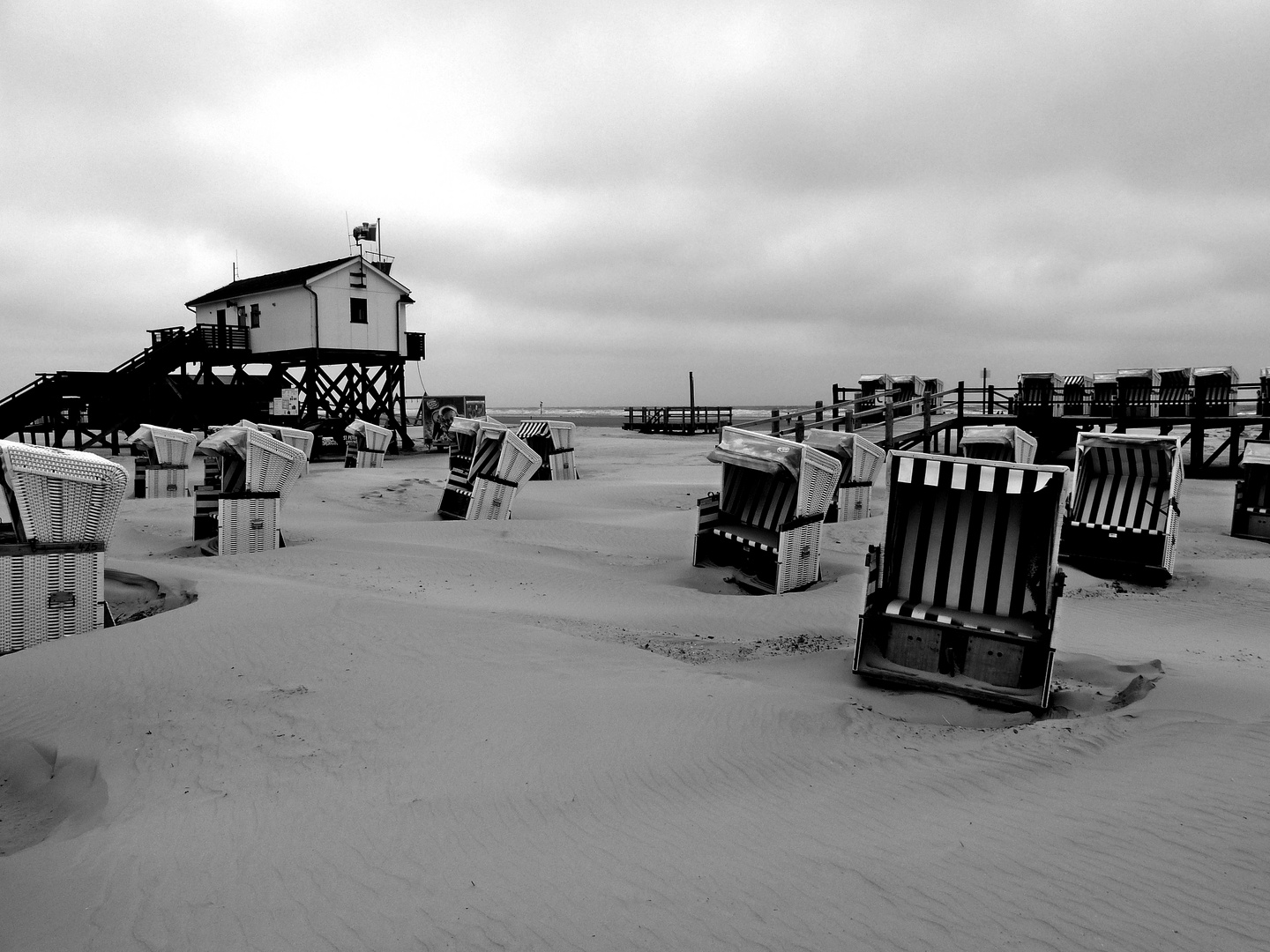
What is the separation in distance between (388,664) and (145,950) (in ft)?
10.3

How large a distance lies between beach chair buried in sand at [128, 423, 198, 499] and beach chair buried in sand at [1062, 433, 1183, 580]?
18.0 metres

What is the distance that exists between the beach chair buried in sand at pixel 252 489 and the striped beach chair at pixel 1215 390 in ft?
86.1

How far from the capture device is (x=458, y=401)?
137 ft

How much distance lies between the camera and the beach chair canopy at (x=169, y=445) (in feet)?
64.0

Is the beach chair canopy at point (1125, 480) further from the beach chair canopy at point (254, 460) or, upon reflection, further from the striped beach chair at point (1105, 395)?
the striped beach chair at point (1105, 395)

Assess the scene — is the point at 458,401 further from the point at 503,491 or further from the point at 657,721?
the point at 657,721

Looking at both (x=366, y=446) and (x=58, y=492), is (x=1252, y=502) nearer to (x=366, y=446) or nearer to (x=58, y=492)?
(x=58, y=492)

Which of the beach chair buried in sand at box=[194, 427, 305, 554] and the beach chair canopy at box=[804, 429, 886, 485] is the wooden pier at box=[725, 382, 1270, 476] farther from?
the beach chair buried in sand at box=[194, 427, 305, 554]

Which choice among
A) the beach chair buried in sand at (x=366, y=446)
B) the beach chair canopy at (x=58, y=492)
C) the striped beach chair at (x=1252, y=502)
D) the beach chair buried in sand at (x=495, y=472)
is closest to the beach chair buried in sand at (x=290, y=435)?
the beach chair buried in sand at (x=495, y=472)

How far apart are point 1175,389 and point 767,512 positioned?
23.8 metres

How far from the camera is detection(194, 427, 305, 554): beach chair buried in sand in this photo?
38.3ft

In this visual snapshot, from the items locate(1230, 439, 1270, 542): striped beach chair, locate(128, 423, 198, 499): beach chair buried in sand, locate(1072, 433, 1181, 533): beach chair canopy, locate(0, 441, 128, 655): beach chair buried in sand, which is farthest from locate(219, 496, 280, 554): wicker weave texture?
locate(1230, 439, 1270, 542): striped beach chair

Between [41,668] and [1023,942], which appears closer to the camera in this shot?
[1023,942]

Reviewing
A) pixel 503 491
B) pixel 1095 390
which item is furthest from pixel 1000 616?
pixel 1095 390
